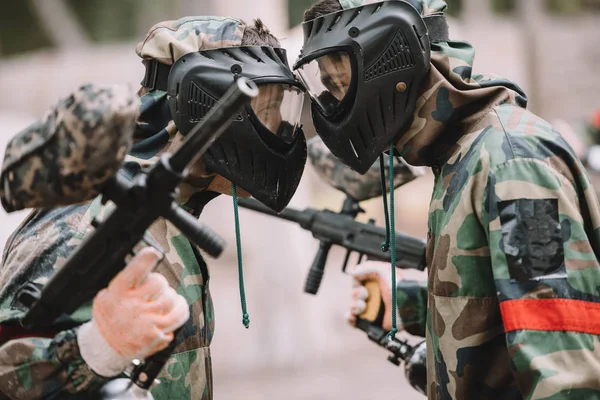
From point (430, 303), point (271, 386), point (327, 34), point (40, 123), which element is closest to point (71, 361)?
point (40, 123)

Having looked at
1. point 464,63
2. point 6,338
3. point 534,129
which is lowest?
point 6,338

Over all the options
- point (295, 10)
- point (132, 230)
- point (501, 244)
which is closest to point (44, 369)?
point (132, 230)

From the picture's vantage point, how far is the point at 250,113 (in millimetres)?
3311

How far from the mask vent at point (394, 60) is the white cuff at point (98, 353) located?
1380mm

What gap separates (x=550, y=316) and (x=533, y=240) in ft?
0.78

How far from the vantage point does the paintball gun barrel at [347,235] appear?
15.1ft

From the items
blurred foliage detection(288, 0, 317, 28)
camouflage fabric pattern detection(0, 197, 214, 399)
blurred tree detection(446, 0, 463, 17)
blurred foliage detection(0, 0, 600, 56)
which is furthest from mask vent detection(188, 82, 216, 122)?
blurred tree detection(446, 0, 463, 17)

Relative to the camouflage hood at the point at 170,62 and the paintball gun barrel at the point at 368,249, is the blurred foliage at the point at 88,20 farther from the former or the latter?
the camouflage hood at the point at 170,62

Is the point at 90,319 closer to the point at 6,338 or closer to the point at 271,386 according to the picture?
the point at 6,338

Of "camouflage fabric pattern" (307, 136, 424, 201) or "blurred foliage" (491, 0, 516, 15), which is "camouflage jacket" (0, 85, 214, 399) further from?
"blurred foliage" (491, 0, 516, 15)

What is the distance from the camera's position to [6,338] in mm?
2732

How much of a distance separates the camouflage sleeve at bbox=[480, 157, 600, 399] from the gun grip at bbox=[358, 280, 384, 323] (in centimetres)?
143

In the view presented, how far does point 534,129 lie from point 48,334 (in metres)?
1.70

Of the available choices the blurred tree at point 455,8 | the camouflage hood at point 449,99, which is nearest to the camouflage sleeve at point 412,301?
the camouflage hood at point 449,99
